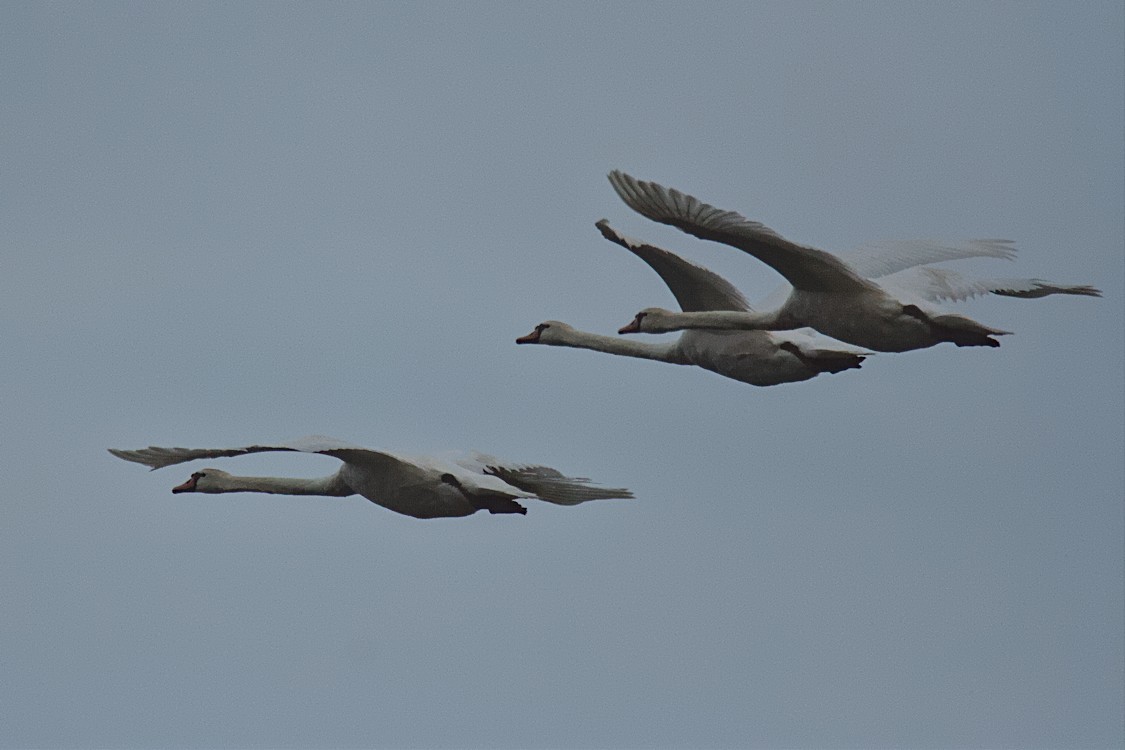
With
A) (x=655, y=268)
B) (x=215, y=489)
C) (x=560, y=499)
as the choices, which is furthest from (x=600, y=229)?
(x=215, y=489)

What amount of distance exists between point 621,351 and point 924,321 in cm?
499

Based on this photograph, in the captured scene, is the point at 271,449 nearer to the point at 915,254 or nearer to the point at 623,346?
the point at 623,346

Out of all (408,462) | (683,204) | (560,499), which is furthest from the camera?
(560,499)

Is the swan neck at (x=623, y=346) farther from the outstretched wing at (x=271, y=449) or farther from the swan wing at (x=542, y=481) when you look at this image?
the outstretched wing at (x=271, y=449)

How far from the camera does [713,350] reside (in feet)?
93.7

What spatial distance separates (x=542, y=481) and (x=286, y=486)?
9.74ft

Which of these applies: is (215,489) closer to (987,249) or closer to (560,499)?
(560,499)

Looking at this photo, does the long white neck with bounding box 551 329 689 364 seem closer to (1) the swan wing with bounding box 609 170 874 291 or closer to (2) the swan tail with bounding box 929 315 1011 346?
(1) the swan wing with bounding box 609 170 874 291

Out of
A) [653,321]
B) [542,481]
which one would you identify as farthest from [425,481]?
[653,321]

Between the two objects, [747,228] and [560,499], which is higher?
[747,228]

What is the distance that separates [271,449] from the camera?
25156mm

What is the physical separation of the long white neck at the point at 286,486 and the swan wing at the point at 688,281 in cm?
407

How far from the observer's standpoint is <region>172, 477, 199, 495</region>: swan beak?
2962cm

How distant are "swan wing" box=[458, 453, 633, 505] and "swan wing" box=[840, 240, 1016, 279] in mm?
3643
